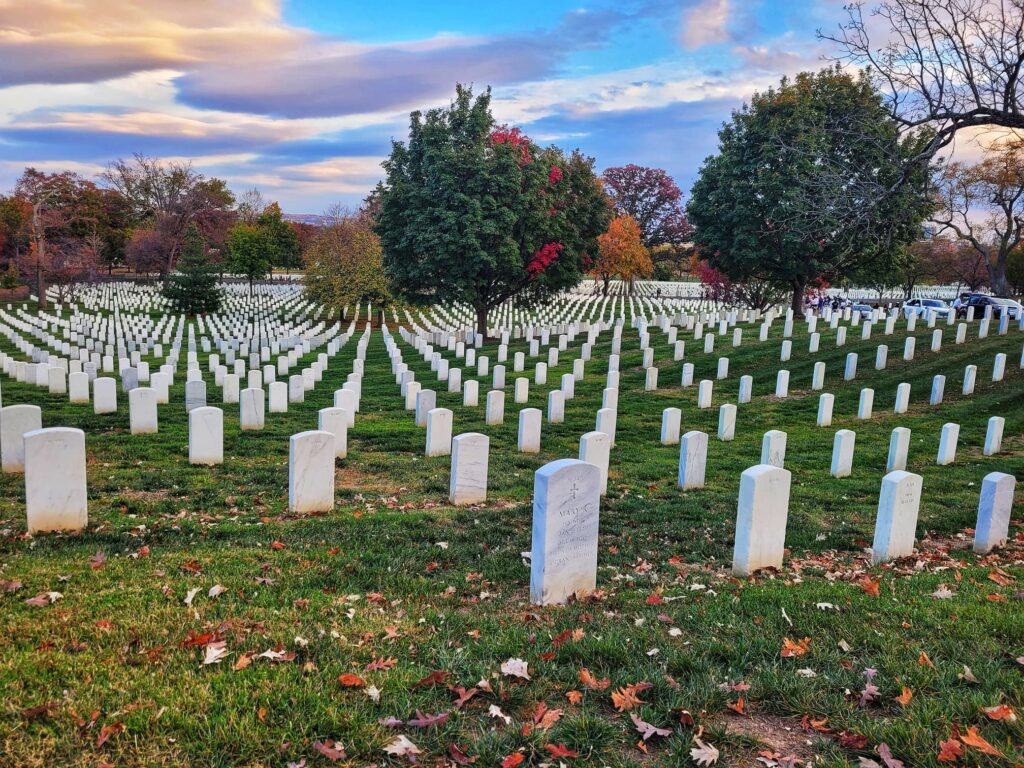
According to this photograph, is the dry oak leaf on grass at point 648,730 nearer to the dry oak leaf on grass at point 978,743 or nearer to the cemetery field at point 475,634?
the cemetery field at point 475,634

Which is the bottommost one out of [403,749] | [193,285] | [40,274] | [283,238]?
[403,749]

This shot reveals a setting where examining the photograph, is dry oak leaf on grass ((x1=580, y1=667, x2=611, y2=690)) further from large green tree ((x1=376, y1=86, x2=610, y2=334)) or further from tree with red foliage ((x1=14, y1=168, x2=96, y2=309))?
tree with red foliage ((x1=14, y1=168, x2=96, y2=309))

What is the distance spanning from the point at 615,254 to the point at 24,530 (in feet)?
188

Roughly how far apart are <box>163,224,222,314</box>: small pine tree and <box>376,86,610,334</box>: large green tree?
1955 cm

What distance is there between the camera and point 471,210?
1033 inches

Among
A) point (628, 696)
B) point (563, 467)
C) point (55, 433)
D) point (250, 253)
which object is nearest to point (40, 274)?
point (250, 253)

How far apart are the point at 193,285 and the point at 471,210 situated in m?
24.5

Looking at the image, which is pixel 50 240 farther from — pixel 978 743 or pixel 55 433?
pixel 978 743

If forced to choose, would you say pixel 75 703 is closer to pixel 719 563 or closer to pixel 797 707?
pixel 797 707

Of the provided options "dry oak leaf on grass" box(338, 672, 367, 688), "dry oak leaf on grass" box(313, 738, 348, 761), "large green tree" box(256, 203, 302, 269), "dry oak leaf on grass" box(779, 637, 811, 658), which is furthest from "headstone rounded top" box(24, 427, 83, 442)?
"large green tree" box(256, 203, 302, 269)

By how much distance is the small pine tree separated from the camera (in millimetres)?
42906

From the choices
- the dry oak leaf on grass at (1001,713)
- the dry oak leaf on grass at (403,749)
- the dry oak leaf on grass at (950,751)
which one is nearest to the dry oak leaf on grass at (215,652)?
the dry oak leaf on grass at (403,749)

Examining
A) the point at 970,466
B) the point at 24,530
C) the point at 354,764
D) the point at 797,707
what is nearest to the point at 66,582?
the point at 24,530

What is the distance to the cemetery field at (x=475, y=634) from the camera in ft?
10.7
